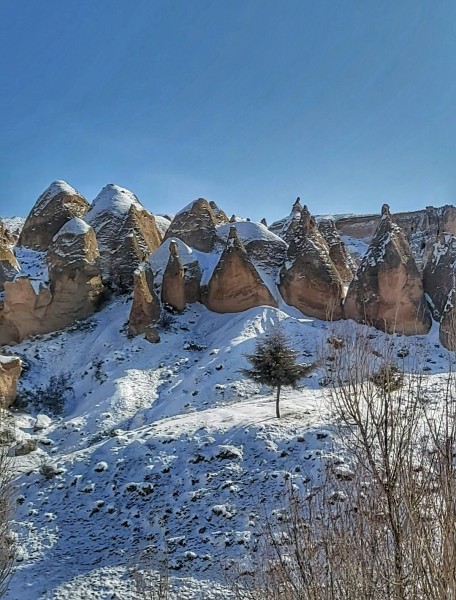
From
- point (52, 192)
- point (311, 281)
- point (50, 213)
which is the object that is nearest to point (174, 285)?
point (311, 281)

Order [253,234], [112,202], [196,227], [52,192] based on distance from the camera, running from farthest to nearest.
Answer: [52,192] < [112,202] < [196,227] < [253,234]

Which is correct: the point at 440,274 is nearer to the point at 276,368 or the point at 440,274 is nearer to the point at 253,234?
the point at 253,234

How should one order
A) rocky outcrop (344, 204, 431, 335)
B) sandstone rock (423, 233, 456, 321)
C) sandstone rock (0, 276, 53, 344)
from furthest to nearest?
sandstone rock (0, 276, 53, 344) → rocky outcrop (344, 204, 431, 335) → sandstone rock (423, 233, 456, 321)

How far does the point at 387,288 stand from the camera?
89.7ft

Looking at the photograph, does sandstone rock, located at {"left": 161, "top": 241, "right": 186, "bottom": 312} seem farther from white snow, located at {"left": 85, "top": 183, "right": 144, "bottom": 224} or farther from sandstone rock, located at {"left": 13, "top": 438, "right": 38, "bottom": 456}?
sandstone rock, located at {"left": 13, "top": 438, "right": 38, "bottom": 456}

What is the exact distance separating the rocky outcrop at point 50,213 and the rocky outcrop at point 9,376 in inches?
742

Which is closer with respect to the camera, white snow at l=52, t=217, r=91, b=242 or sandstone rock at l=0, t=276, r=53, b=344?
sandstone rock at l=0, t=276, r=53, b=344

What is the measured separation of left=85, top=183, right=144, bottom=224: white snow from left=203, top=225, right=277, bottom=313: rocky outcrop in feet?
39.1

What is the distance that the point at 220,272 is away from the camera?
28.8m

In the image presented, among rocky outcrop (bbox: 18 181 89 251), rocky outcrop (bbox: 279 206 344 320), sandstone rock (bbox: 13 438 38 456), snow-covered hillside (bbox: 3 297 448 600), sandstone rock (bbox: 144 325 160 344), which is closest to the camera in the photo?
snow-covered hillside (bbox: 3 297 448 600)

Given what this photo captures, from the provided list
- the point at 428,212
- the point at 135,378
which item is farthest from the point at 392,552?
the point at 428,212

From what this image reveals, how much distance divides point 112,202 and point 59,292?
11.9m

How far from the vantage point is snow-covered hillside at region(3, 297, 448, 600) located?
1027cm

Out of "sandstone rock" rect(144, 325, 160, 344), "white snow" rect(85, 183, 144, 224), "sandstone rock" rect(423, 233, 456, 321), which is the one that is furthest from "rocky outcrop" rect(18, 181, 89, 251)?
"sandstone rock" rect(423, 233, 456, 321)
